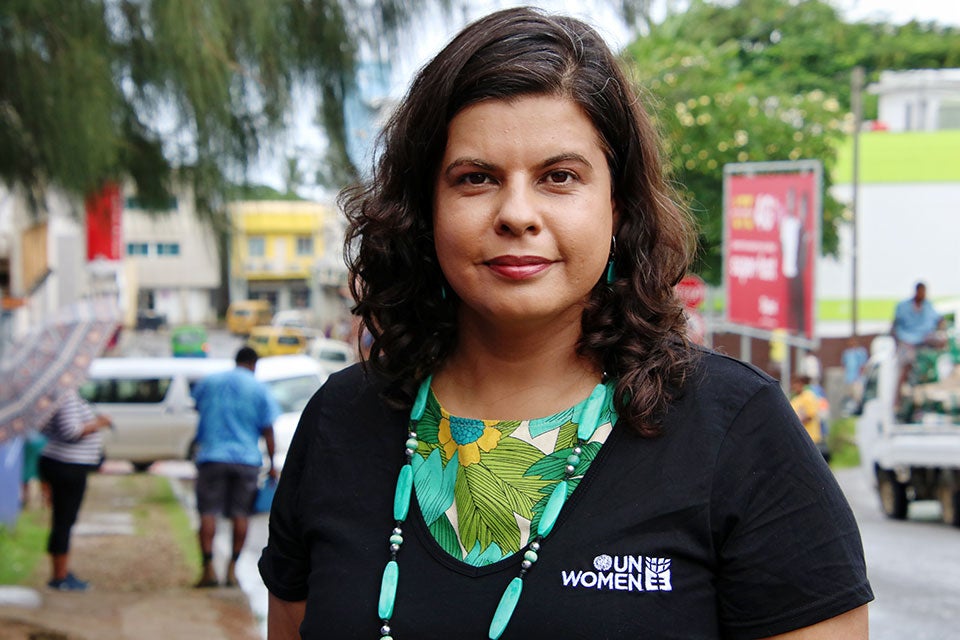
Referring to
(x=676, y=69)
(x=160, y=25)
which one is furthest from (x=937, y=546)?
(x=676, y=69)

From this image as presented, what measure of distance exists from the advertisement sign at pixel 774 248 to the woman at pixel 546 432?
16392 mm

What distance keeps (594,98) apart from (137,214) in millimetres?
4616

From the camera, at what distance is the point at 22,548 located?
10.7 metres

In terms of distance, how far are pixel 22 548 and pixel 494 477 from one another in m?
9.74

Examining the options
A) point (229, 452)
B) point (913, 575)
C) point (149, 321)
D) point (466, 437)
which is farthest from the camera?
point (149, 321)

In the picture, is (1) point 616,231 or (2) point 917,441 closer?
(1) point 616,231

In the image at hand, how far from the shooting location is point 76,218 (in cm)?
573

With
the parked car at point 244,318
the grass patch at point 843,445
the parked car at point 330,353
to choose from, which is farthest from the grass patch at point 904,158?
the parked car at point 244,318

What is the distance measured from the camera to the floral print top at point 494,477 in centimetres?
179

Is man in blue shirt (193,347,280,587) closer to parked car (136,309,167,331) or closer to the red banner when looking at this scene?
the red banner

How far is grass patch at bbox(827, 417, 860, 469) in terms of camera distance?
2166 centimetres

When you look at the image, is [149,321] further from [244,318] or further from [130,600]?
[130,600]

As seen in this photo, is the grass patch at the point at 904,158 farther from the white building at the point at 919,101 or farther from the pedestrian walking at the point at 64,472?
the pedestrian walking at the point at 64,472

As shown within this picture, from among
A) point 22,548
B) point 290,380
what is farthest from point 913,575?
point 290,380
